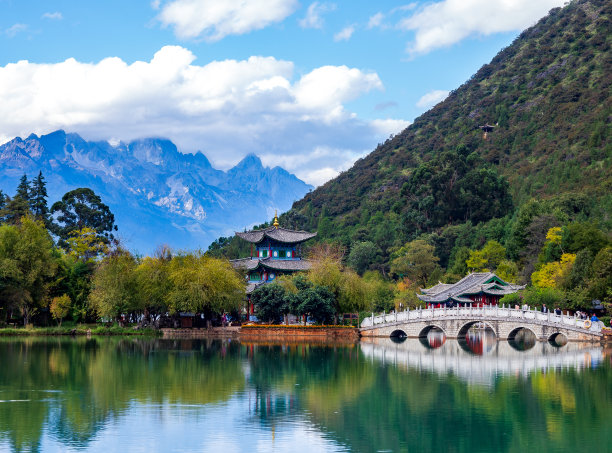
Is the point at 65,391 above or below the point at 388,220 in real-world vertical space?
below

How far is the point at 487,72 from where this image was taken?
139 m

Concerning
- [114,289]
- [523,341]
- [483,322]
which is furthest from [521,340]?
[114,289]

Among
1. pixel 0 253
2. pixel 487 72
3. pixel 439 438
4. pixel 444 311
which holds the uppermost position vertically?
pixel 487 72

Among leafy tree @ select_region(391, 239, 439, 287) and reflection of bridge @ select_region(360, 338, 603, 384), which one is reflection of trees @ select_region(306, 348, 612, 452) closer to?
reflection of bridge @ select_region(360, 338, 603, 384)

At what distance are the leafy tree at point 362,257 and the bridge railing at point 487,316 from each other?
21.9 metres

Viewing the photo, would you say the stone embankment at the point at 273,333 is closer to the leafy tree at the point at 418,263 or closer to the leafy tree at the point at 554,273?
the leafy tree at the point at 554,273

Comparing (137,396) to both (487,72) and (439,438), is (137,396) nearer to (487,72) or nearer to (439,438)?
(439,438)

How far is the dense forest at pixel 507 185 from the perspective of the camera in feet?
180

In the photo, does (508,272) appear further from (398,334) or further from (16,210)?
(16,210)

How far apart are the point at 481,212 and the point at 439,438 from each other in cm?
6036

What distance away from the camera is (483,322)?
45375 millimetres

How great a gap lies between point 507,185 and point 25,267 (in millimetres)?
45065

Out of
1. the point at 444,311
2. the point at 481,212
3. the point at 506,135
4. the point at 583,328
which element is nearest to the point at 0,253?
the point at 444,311

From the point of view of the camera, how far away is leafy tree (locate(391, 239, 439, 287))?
64.2 metres
